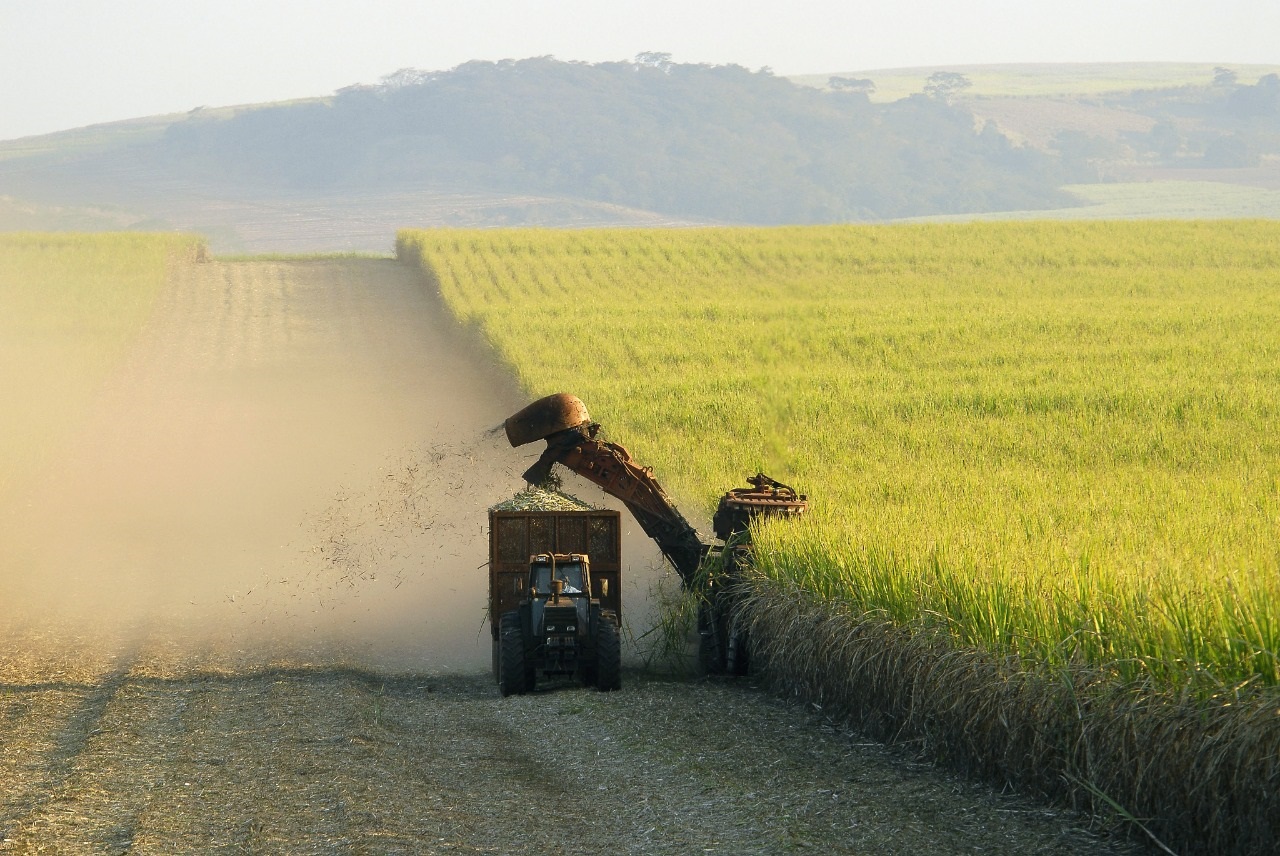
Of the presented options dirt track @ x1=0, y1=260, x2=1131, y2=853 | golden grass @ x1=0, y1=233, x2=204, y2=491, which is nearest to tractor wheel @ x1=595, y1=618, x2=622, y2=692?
dirt track @ x1=0, y1=260, x2=1131, y2=853

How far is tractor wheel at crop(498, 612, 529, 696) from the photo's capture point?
12.1 metres

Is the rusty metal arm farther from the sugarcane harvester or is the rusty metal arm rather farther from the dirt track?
the dirt track

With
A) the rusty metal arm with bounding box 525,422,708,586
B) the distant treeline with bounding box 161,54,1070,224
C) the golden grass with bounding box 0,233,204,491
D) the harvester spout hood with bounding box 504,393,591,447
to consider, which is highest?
the distant treeline with bounding box 161,54,1070,224

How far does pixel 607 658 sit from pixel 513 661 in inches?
32.5

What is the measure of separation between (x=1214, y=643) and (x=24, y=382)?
3269 cm

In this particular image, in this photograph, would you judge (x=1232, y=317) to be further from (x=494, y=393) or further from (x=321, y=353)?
(x=321, y=353)

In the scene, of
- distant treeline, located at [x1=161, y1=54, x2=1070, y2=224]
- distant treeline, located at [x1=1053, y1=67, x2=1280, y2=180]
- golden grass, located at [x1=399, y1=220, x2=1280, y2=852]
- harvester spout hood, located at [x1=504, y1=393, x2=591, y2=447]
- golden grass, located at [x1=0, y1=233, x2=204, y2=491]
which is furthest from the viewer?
distant treeline, located at [x1=1053, y1=67, x2=1280, y2=180]

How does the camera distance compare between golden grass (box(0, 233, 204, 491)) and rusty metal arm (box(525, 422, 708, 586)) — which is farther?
golden grass (box(0, 233, 204, 491))

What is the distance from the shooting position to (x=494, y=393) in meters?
31.9

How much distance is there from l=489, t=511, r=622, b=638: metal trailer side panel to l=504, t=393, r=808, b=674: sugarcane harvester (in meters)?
0.45

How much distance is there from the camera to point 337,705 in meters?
11.6

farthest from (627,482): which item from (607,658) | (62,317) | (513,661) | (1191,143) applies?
(1191,143)

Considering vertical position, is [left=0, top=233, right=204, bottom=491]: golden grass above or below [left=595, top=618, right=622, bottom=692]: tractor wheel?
above

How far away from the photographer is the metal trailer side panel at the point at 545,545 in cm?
1306
